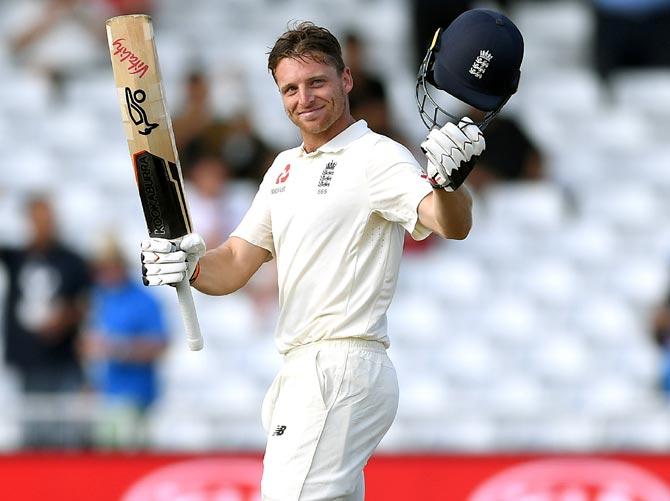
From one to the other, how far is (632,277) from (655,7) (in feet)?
6.29

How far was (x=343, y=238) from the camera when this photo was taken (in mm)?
4258

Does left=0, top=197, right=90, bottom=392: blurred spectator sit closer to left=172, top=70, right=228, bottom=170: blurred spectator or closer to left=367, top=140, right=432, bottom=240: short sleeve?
left=172, top=70, right=228, bottom=170: blurred spectator

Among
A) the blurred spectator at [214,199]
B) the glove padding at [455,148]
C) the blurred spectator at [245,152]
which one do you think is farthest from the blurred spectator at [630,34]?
the glove padding at [455,148]

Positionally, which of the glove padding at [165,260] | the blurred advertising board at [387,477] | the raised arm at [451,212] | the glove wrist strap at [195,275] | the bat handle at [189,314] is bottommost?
the blurred advertising board at [387,477]

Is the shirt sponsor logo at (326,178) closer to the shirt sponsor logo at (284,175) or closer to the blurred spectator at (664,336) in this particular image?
the shirt sponsor logo at (284,175)

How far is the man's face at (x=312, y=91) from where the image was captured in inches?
166

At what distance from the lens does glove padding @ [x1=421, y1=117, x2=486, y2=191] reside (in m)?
3.78

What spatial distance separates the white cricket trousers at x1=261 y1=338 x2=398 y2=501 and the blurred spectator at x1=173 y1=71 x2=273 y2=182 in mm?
5088

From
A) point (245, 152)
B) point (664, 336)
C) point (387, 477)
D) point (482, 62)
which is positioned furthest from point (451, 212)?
point (245, 152)

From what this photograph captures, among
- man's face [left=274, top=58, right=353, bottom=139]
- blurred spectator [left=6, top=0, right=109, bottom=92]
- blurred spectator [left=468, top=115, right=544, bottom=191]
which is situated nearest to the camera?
man's face [left=274, top=58, right=353, bottom=139]

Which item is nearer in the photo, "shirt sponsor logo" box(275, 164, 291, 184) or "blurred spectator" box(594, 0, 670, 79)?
"shirt sponsor logo" box(275, 164, 291, 184)

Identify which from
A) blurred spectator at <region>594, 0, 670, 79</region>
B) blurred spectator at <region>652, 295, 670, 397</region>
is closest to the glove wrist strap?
blurred spectator at <region>652, 295, 670, 397</region>

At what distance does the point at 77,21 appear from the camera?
34.8ft

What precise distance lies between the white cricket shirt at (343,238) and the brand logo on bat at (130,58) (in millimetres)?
509
